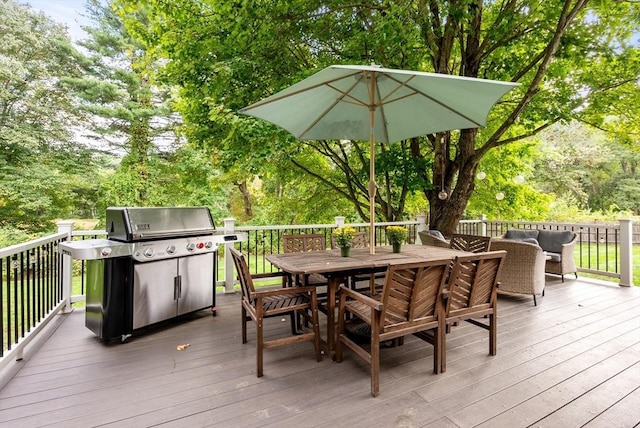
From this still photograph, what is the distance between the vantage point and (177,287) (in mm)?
3357

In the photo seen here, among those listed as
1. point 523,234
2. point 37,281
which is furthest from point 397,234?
point 523,234

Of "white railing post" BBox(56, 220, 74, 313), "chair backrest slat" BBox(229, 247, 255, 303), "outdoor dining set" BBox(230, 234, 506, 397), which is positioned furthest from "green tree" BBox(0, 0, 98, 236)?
"outdoor dining set" BBox(230, 234, 506, 397)

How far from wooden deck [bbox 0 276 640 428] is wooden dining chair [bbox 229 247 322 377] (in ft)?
0.64

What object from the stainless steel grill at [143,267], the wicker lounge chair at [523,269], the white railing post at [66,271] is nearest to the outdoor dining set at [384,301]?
the stainless steel grill at [143,267]

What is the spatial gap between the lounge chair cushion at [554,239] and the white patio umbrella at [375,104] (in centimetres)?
355

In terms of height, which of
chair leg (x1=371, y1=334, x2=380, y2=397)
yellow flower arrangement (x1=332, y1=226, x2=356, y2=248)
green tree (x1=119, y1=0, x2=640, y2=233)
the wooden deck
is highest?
green tree (x1=119, y1=0, x2=640, y2=233)

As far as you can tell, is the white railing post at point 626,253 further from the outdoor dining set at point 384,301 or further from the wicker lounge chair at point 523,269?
the outdoor dining set at point 384,301

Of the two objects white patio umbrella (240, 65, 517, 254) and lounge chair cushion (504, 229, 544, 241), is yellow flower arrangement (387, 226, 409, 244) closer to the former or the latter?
white patio umbrella (240, 65, 517, 254)

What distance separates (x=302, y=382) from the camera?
2.29m

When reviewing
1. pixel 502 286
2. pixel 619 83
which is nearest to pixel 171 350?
pixel 502 286

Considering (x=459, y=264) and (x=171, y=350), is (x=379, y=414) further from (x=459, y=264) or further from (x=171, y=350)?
A: (x=171, y=350)

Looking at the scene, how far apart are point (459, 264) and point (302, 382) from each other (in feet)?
4.67

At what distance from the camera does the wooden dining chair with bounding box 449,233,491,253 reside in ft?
12.7

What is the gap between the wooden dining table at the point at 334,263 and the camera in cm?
261
